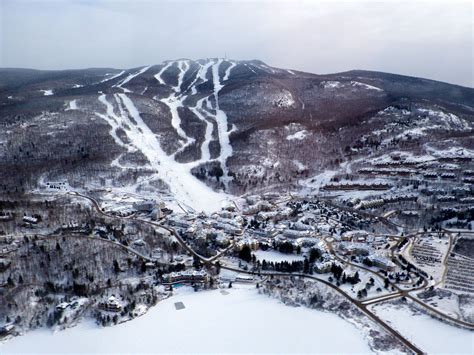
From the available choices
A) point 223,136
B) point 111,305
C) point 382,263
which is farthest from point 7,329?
point 223,136

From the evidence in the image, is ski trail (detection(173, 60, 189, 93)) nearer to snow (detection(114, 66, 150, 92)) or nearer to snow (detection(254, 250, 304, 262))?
snow (detection(114, 66, 150, 92))

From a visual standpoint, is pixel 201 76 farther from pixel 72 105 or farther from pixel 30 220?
pixel 30 220

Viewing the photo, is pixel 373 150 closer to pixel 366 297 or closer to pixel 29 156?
pixel 366 297

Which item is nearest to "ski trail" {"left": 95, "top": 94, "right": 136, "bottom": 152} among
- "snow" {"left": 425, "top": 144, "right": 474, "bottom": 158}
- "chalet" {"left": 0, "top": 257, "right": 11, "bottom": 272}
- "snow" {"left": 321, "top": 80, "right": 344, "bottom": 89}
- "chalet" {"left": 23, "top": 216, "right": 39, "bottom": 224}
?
"chalet" {"left": 23, "top": 216, "right": 39, "bottom": 224}

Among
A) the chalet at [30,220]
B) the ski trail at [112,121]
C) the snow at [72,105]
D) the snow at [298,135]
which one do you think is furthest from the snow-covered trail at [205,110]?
the chalet at [30,220]

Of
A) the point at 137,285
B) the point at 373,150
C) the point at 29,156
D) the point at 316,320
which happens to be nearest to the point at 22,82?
the point at 29,156
